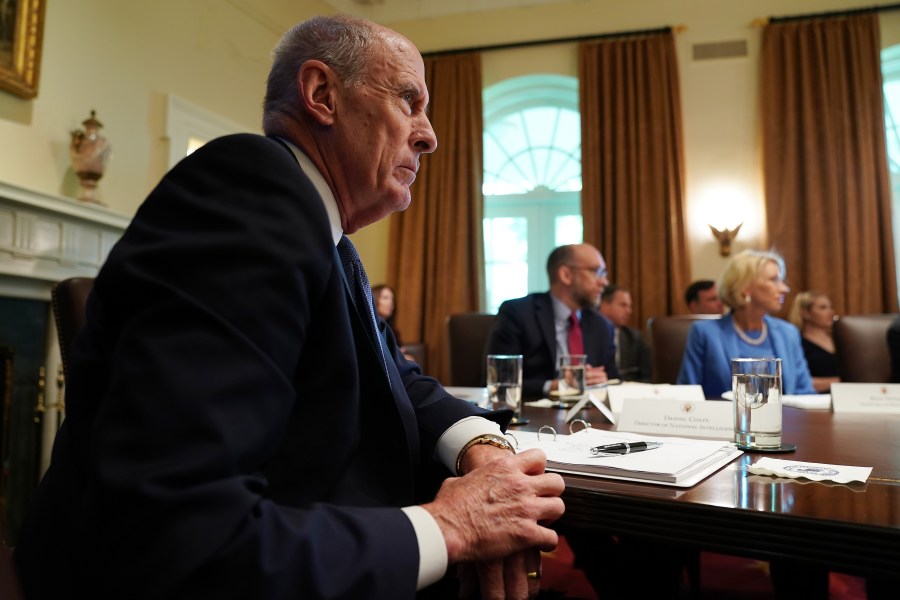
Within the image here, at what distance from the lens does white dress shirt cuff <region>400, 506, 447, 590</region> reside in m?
0.68

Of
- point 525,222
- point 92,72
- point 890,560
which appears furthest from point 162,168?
point 890,560

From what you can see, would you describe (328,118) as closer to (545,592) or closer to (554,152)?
(545,592)

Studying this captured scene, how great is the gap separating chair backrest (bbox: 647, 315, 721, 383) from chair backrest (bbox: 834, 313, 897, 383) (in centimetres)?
55

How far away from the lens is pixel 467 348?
3510 millimetres

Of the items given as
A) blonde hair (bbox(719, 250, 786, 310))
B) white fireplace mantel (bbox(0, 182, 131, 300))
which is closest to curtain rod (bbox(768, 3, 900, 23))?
blonde hair (bbox(719, 250, 786, 310))

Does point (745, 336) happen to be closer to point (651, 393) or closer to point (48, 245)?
point (651, 393)

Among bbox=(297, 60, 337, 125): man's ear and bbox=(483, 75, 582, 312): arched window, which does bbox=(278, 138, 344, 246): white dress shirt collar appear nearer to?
bbox=(297, 60, 337, 125): man's ear

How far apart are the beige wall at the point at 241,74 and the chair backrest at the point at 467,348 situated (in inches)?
88.0

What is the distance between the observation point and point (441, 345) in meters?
6.11

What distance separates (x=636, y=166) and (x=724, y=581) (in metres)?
4.13

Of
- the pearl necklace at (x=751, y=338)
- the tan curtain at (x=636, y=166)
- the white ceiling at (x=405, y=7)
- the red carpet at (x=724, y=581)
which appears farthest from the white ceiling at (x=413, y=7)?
the red carpet at (x=724, y=581)

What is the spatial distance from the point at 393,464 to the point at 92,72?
3.95 meters

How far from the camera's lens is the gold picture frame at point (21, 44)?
10.9 ft

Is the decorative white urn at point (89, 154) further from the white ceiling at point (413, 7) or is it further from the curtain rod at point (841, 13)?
the curtain rod at point (841, 13)
